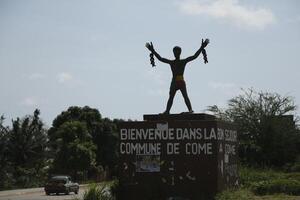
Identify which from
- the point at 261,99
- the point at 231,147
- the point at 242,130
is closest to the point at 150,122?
the point at 231,147

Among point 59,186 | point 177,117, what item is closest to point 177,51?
point 177,117

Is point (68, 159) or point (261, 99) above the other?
point (261, 99)

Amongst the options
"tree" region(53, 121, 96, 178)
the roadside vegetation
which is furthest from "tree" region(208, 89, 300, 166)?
"tree" region(53, 121, 96, 178)

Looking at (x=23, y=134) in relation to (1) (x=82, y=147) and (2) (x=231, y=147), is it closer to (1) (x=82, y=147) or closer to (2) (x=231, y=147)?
(1) (x=82, y=147)

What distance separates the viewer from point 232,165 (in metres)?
23.9

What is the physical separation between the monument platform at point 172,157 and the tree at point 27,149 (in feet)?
114

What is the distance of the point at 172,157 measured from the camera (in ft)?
68.4

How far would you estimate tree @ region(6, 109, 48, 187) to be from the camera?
55.2 metres

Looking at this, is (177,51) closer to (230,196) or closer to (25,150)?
(230,196)

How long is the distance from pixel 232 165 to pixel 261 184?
372 cm

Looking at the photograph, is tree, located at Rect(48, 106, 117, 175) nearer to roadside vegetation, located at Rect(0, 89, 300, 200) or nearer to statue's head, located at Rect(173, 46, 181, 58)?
roadside vegetation, located at Rect(0, 89, 300, 200)

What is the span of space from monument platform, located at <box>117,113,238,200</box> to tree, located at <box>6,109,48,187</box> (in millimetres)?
34735

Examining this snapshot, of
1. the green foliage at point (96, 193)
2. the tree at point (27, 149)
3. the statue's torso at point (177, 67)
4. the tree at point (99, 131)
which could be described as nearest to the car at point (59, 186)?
the tree at point (27, 149)

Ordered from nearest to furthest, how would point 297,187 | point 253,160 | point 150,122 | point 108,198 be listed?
point 108,198, point 150,122, point 297,187, point 253,160
